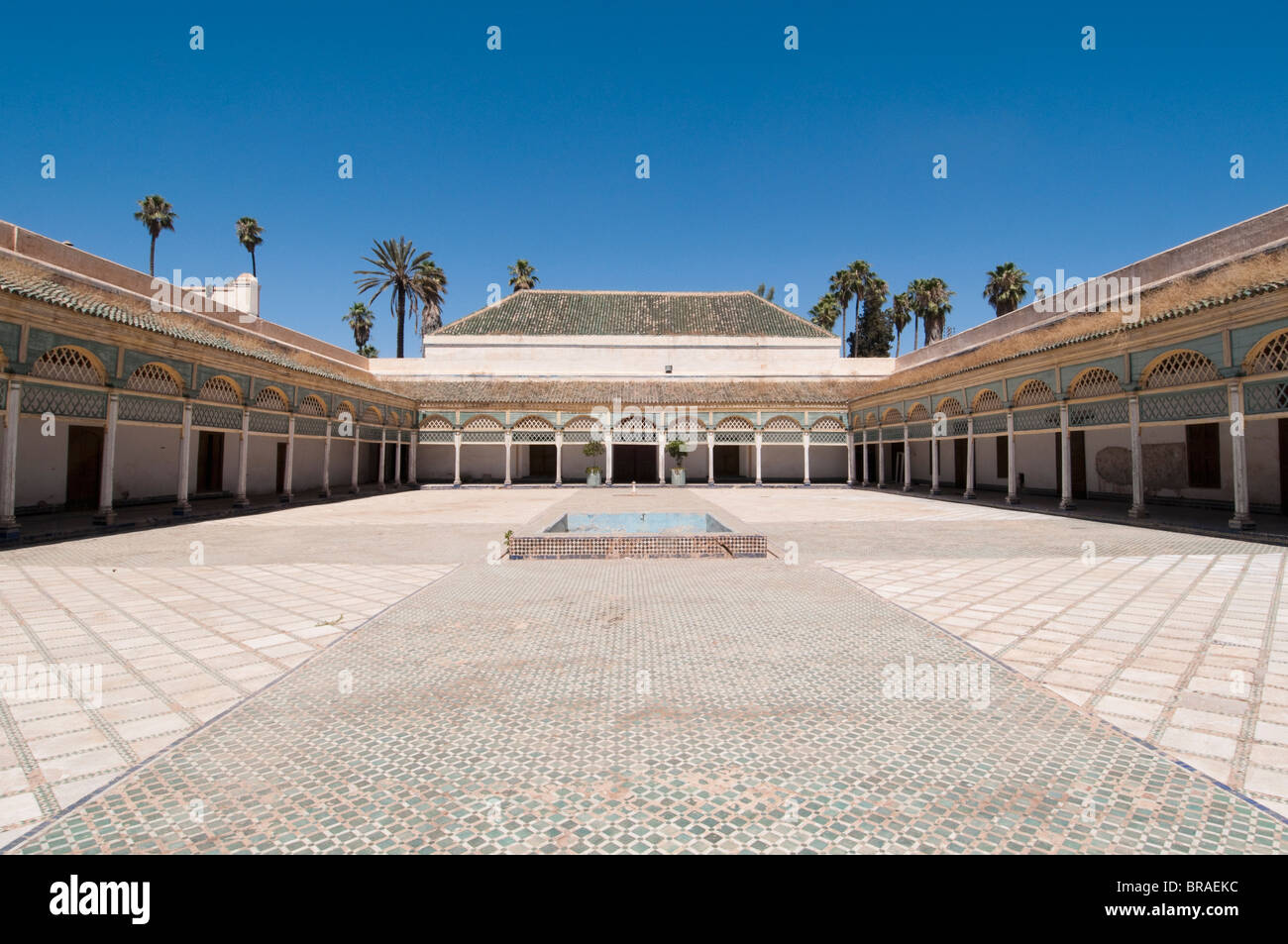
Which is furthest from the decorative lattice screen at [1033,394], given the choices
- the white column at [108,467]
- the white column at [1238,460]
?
the white column at [108,467]

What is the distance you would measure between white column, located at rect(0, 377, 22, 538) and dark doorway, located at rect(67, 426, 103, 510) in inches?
193

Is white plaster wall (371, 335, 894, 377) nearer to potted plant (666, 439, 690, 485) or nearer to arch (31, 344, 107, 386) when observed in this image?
potted plant (666, 439, 690, 485)

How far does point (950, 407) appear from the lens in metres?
20.6

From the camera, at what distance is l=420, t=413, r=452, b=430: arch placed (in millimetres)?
28156

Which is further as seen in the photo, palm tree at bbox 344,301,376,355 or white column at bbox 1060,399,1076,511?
palm tree at bbox 344,301,376,355

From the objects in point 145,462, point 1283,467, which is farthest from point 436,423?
point 1283,467

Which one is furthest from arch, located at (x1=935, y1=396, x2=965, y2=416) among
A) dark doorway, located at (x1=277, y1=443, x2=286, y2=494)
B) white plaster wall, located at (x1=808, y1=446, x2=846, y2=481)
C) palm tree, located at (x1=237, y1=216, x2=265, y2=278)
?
palm tree, located at (x1=237, y1=216, x2=265, y2=278)

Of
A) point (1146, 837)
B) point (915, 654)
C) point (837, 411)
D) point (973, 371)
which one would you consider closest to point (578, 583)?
point (915, 654)

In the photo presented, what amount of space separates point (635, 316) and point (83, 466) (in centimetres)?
2738

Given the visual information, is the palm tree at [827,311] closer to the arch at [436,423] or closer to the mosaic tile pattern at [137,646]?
the arch at [436,423]

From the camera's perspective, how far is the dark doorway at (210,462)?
18842 millimetres

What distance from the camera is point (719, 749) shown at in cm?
311

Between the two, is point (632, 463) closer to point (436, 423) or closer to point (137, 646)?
point (436, 423)
